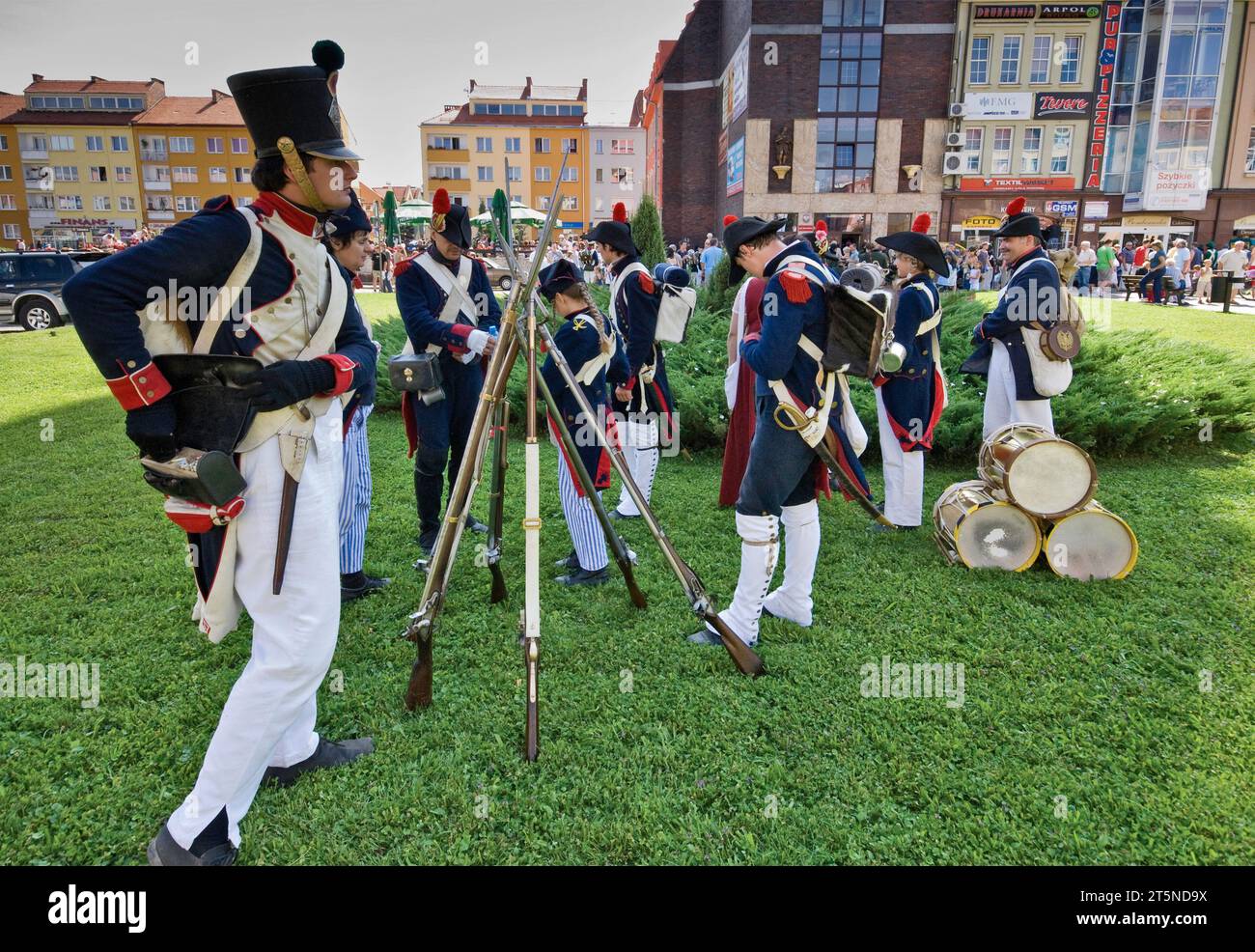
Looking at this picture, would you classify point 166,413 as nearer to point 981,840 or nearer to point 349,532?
point 349,532

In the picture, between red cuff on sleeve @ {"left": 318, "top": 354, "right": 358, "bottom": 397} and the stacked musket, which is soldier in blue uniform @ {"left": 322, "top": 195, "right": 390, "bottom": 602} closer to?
red cuff on sleeve @ {"left": 318, "top": 354, "right": 358, "bottom": 397}

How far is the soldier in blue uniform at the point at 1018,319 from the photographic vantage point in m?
5.96

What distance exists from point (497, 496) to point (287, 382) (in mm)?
1996

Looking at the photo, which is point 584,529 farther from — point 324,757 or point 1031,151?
point 1031,151

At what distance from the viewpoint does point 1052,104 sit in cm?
4181

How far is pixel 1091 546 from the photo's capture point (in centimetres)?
529

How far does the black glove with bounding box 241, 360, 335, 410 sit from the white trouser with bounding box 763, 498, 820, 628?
8.93 ft

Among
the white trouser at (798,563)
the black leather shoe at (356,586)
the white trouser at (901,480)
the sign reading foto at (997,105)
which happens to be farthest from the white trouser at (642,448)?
the sign reading foto at (997,105)

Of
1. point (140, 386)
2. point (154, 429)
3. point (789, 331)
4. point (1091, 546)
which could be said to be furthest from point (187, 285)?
point (1091, 546)

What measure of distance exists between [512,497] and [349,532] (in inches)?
97.0

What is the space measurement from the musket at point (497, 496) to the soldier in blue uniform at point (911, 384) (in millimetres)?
3267

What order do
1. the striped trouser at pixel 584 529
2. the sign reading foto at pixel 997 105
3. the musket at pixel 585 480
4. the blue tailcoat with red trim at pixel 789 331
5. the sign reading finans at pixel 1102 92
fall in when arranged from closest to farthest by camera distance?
→ 1. the musket at pixel 585 480
2. the blue tailcoat with red trim at pixel 789 331
3. the striped trouser at pixel 584 529
4. the sign reading finans at pixel 1102 92
5. the sign reading foto at pixel 997 105

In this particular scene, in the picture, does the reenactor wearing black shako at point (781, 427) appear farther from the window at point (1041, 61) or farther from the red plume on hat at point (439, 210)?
the window at point (1041, 61)

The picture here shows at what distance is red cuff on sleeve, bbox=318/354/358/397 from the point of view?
8.99 feet
